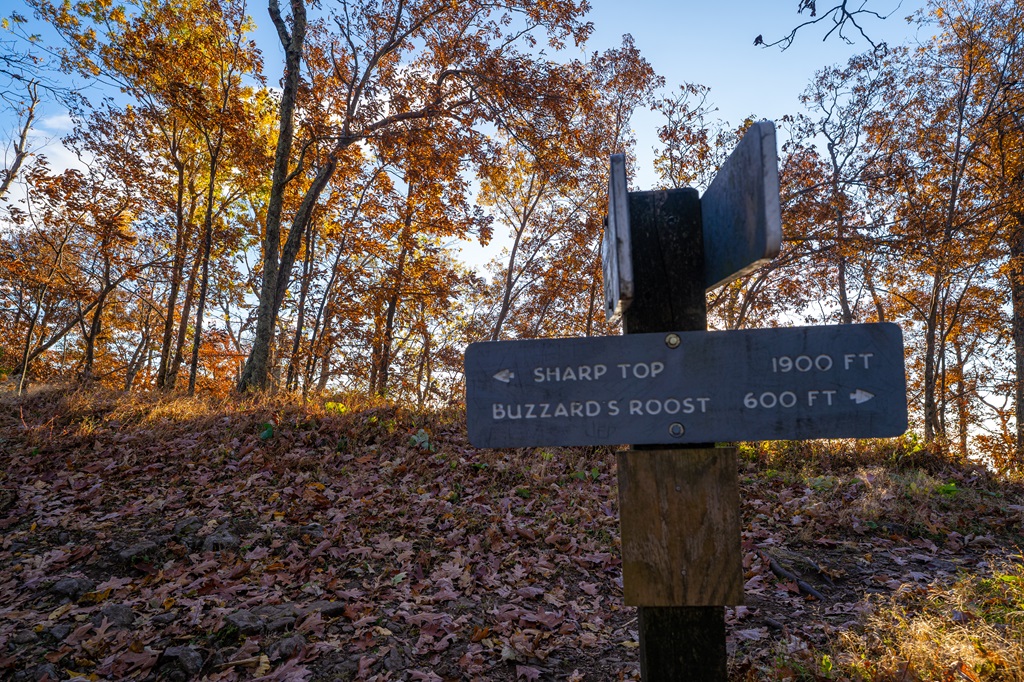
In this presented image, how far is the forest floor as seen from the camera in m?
3.88

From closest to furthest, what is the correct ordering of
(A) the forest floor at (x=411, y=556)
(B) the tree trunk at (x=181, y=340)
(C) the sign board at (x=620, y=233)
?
(C) the sign board at (x=620, y=233), (A) the forest floor at (x=411, y=556), (B) the tree trunk at (x=181, y=340)

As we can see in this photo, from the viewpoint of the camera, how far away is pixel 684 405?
200cm

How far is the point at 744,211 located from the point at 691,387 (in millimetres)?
645

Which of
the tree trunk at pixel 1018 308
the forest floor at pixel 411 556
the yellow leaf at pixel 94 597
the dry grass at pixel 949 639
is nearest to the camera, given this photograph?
the dry grass at pixel 949 639

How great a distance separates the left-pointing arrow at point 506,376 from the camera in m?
2.06

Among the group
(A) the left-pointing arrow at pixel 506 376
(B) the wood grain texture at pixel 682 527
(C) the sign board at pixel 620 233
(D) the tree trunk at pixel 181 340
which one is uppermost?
(D) the tree trunk at pixel 181 340

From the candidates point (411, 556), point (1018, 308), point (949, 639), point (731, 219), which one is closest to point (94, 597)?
point (411, 556)

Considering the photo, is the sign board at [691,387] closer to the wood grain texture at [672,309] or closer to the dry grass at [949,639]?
the wood grain texture at [672,309]

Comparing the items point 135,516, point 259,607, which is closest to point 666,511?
point 259,607

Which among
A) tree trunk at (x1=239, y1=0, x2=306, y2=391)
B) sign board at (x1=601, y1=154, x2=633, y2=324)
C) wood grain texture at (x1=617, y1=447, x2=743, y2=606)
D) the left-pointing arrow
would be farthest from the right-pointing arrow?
tree trunk at (x1=239, y1=0, x2=306, y2=391)

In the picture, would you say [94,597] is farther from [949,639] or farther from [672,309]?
[949,639]

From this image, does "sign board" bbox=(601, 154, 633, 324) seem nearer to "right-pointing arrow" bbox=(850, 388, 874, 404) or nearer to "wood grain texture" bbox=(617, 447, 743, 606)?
"wood grain texture" bbox=(617, 447, 743, 606)

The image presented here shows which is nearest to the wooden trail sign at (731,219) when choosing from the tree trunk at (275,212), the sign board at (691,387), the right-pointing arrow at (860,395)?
the sign board at (691,387)

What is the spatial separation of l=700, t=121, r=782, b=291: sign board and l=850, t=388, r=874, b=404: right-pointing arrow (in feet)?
1.90
